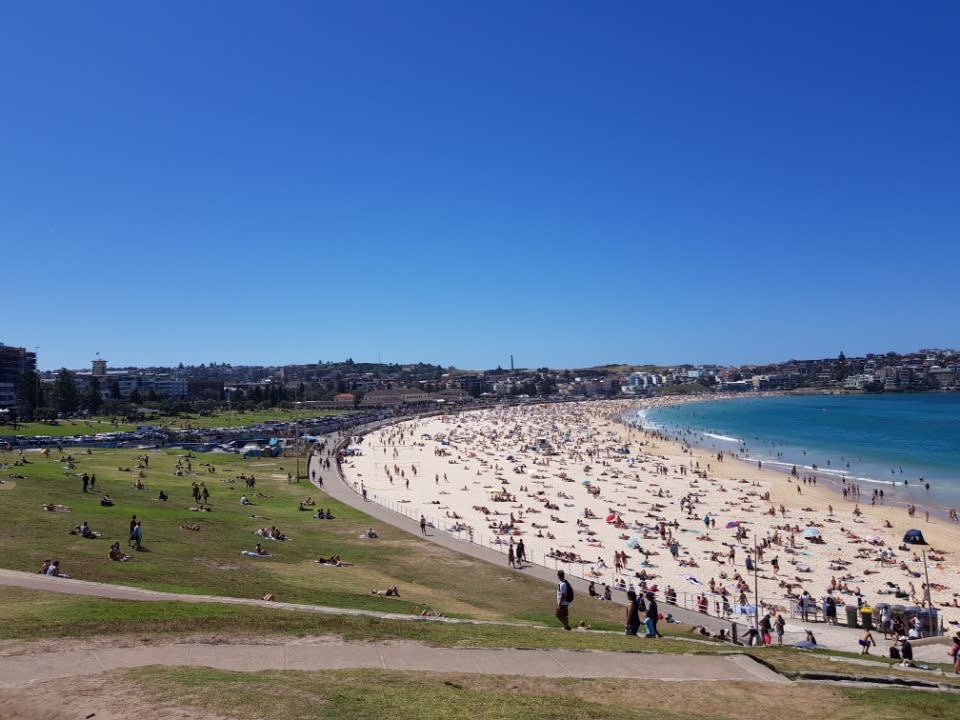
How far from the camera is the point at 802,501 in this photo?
38.6 metres

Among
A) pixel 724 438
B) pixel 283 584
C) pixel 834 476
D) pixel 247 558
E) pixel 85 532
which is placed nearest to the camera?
pixel 283 584

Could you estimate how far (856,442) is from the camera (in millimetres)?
68188

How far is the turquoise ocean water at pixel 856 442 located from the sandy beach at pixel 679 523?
409cm

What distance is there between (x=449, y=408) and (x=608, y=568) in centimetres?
10886

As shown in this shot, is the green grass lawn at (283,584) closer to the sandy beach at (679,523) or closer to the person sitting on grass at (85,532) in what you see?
the person sitting on grass at (85,532)

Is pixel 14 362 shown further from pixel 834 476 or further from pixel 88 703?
pixel 88 703

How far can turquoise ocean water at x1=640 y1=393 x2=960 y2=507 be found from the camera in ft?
146

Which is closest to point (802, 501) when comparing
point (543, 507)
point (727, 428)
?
point (543, 507)

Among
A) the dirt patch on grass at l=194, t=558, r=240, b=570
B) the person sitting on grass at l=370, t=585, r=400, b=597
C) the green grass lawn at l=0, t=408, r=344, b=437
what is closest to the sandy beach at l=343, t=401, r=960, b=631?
the person sitting on grass at l=370, t=585, r=400, b=597

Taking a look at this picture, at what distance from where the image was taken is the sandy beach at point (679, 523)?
22.3m

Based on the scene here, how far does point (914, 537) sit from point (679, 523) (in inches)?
370

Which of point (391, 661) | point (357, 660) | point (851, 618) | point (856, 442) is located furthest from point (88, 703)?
point (856, 442)

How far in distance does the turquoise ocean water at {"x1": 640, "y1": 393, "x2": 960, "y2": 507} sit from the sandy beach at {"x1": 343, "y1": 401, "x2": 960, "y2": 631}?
4095mm

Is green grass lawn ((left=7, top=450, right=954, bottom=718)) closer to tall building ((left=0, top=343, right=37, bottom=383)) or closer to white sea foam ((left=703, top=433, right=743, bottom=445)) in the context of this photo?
white sea foam ((left=703, top=433, right=743, bottom=445))
